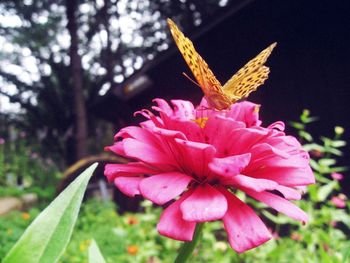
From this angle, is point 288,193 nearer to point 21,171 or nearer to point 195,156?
point 195,156

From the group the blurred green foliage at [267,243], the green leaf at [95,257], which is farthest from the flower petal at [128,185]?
the blurred green foliage at [267,243]

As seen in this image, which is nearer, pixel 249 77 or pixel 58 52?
pixel 249 77

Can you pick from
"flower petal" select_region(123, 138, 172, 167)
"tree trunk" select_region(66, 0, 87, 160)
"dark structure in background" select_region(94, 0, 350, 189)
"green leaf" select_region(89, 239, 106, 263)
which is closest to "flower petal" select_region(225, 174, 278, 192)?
"flower petal" select_region(123, 138, 172, 167)

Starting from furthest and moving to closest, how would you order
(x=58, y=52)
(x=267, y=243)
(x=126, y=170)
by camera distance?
(x=58, y=52)
(x=267, y=243)
(x=126, y=170)

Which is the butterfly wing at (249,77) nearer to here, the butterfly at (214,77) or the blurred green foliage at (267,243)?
the butterfly at (214,77)

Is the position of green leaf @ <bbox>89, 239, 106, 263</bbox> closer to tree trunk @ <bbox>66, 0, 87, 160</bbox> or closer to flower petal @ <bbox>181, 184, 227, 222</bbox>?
flower petal @ <bbox>181, 184, 227, 222</bbox>

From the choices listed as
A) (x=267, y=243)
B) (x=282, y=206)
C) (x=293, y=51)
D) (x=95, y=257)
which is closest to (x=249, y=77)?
(x=282, y=206)

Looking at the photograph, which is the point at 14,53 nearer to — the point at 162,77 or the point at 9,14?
the point at 9,14
